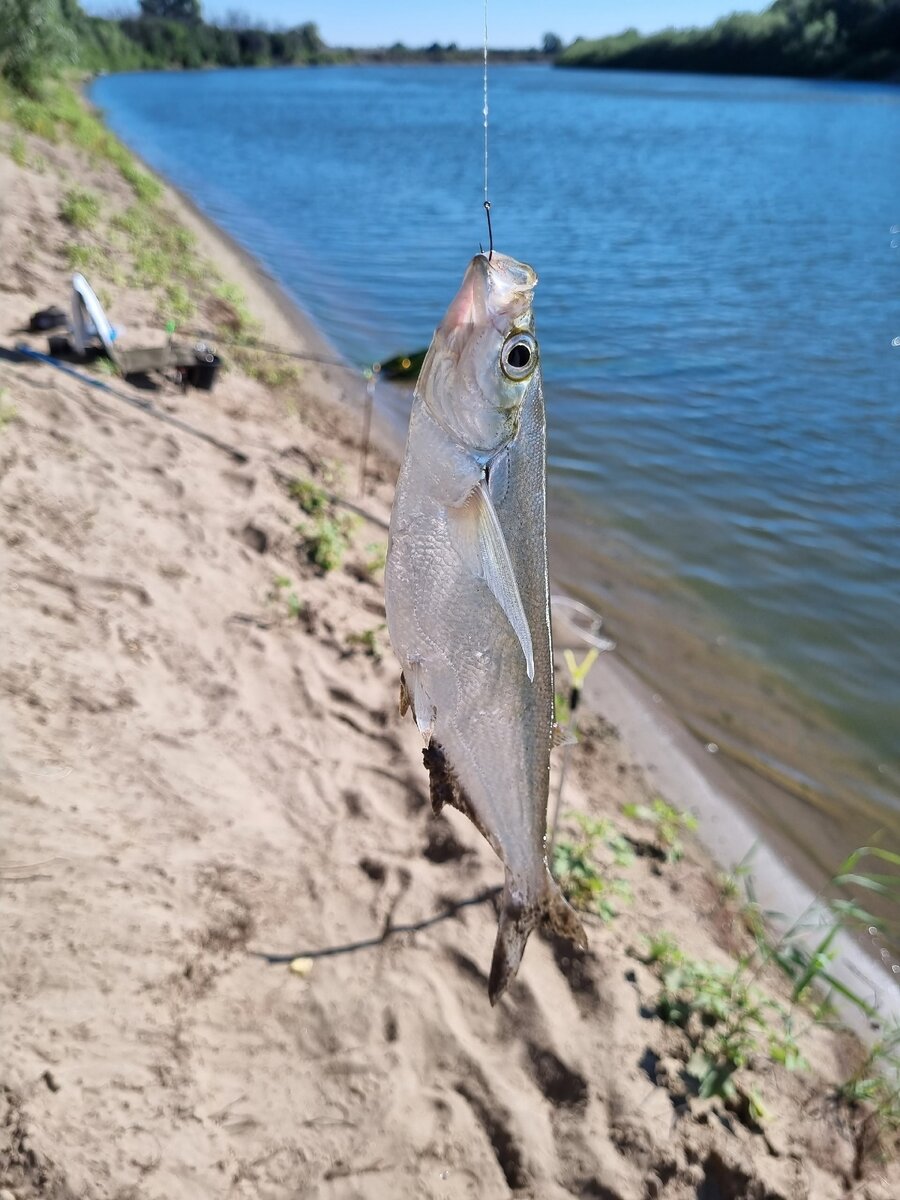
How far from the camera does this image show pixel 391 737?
524 cm

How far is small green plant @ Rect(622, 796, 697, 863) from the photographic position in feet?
17.6

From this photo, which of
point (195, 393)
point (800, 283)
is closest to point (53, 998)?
point (195, 393)

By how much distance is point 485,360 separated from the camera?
1776 millimetres

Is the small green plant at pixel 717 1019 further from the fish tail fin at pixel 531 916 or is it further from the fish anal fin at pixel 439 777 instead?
the fish anal fin at pixel 439 777

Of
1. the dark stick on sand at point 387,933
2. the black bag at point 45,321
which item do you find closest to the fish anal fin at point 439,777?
the dark stick on sand at point 387,933

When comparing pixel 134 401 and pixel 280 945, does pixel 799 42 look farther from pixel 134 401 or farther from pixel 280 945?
pixel 280 945

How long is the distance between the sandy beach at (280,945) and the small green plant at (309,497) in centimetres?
126

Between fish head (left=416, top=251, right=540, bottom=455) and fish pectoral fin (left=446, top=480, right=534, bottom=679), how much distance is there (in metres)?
0.13

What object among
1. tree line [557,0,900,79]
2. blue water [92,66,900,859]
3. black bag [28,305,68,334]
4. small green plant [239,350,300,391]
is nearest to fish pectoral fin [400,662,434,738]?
blue water [92,66,900,859]

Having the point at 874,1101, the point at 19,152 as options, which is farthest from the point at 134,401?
the point at 19,152

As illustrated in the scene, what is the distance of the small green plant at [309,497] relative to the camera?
7445 millimetres

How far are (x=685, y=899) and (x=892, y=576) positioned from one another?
510cm

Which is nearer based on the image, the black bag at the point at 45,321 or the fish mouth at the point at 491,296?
the fish mouth at the point at 491,296

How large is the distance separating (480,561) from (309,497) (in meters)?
5.91
